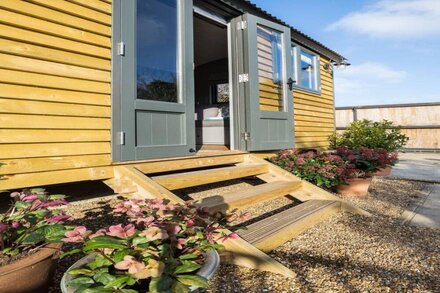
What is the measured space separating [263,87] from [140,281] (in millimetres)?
3572

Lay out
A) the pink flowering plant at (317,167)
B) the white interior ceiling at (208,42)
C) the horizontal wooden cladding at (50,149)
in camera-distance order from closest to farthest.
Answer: the horizontal wooden cladding at (50,149) → the pink flowering plant at (317,167) → the white interior ceiling at (208,42)

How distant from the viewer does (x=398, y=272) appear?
5.76 ft

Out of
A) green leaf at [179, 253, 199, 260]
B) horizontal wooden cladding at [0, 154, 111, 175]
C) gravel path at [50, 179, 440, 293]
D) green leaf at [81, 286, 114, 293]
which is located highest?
horizontal wooden cladding at [0, 154, 111, 175]

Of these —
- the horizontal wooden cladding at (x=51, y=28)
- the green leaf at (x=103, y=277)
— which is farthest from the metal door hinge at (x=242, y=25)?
the green leaf at (x=103, y=277)

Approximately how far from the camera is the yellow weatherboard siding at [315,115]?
5699 millimetres

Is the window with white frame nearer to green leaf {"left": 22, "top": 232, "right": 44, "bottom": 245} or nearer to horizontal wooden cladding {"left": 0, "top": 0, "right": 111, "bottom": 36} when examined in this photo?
horizontal wooden cladding {"left": 0, "top": 0, "right": 111, "bottom": 36}

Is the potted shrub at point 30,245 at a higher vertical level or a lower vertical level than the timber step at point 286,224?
higher

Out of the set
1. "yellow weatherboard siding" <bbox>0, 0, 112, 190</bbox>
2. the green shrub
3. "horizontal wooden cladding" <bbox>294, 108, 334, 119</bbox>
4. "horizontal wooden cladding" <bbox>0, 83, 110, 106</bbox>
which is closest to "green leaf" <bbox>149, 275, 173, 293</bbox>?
"yellow weatherboard siding" <bbox>0, 0, 112, 190</bbox>

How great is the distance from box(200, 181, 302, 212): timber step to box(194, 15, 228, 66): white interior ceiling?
297 cm

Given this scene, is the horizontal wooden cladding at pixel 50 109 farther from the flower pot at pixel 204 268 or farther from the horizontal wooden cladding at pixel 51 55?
the flower pot at pixel 204 268

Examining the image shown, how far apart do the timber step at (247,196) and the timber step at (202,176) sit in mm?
268

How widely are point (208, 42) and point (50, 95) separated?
4416mm

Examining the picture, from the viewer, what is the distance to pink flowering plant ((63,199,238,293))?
0.93m

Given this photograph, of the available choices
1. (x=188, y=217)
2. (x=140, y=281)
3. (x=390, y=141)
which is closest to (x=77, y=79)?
(x=188, y=217)
